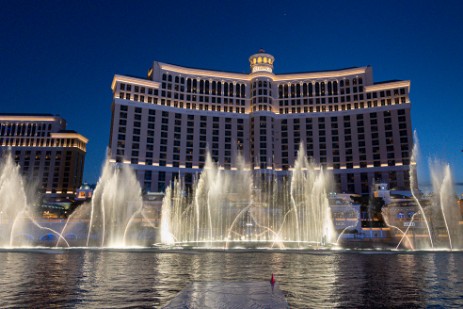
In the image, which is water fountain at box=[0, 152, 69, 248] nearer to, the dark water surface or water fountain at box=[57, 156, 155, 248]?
water fountain at box=[57, 156, 155, 248]

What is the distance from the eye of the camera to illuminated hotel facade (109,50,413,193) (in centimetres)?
10856

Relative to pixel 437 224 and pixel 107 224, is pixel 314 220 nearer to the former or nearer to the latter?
pixel 437 224

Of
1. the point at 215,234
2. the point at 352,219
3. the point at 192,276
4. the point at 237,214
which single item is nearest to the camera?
the point at 192,276

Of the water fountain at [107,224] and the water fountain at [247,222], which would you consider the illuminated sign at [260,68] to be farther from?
the water fountain at [107,224]

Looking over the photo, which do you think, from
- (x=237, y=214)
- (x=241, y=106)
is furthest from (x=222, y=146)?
(x=237, y=214)

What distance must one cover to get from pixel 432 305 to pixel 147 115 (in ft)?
349

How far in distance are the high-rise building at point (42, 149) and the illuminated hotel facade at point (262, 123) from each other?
2022 inches

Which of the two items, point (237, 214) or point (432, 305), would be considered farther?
point (237, 214)

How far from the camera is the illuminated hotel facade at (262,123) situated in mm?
108562

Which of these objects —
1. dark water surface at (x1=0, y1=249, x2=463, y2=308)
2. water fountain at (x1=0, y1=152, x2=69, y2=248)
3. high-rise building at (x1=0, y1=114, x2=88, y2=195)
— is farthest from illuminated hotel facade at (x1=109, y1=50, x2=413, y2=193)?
dark water surface at (x1=0, y1=249, x2=463, y2=308)

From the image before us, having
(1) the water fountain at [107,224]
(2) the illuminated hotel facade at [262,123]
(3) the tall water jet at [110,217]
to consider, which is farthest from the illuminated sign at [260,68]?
(1) the water fountain at [107,224]

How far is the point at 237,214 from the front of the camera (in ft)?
254

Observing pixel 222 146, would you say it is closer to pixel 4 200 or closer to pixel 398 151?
pixel 398 151

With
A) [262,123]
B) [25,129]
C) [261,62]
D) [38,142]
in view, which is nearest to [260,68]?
[261,62]
